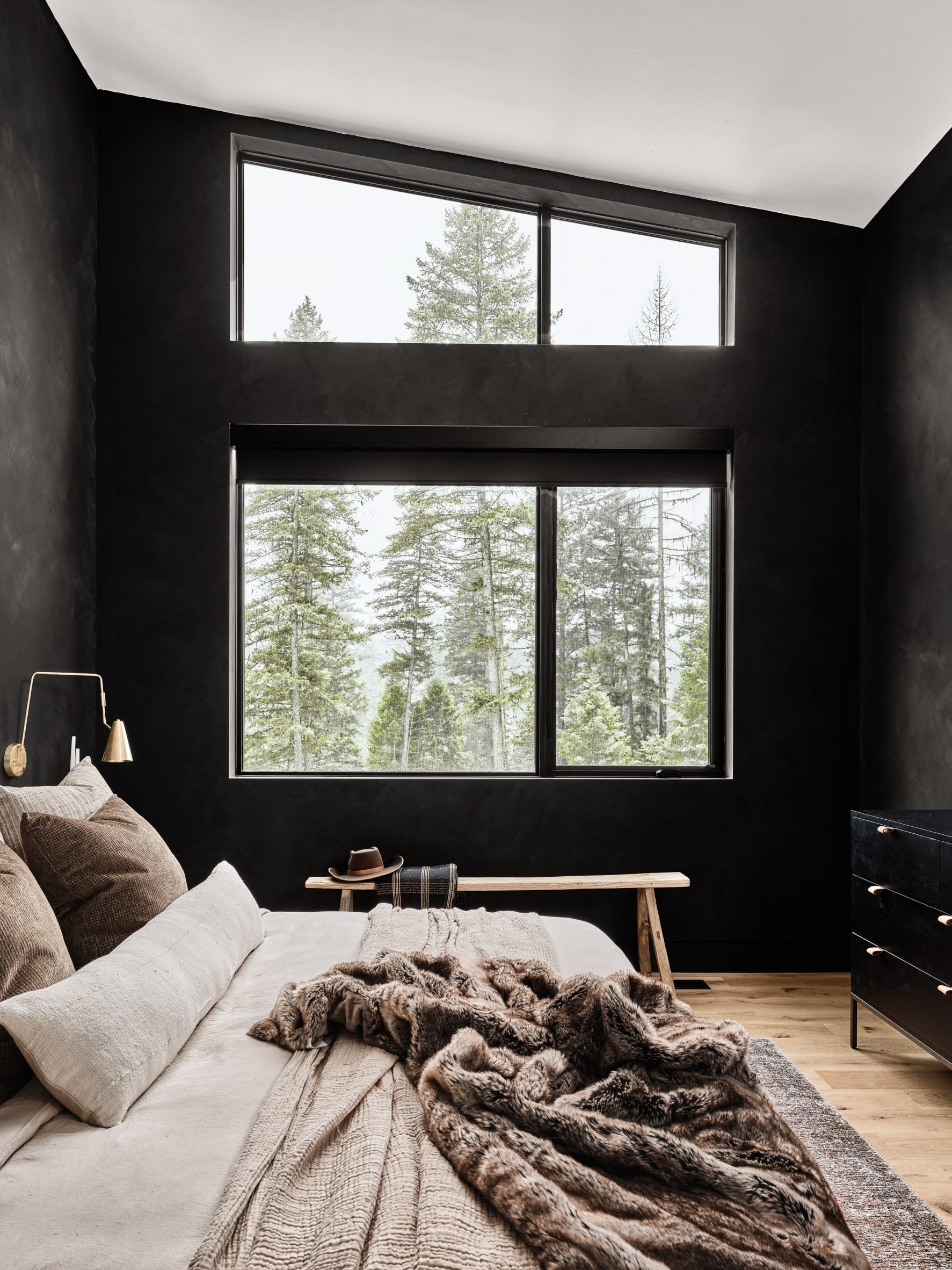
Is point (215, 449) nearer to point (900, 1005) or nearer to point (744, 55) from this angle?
point (744, 55)

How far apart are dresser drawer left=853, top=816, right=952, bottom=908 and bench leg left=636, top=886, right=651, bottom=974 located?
87 cm

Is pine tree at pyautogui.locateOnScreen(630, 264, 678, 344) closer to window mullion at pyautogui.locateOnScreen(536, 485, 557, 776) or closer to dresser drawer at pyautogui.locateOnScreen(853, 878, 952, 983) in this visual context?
window mullion at pyautogui.locateOnScreen(536, 485, 557, 776)

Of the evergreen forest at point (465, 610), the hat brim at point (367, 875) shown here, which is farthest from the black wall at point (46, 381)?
the hat brim at point (367, 875)

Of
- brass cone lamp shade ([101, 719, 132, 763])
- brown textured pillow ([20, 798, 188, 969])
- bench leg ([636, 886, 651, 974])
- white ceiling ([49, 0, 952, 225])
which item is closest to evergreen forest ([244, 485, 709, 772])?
bench leg ([636, 886, 651, 974])

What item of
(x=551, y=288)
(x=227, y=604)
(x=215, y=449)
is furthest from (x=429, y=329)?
(x=227, y=604)

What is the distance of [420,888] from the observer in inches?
129

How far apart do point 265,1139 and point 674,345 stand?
3413mm

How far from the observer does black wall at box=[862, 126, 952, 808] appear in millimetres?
3168

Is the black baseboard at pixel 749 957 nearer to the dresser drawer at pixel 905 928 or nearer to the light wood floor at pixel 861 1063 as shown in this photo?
the light wood floor at pixel 861 1063

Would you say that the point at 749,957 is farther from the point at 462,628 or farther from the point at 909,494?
the point at 909,494

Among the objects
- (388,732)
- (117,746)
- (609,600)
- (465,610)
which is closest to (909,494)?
(609,600)

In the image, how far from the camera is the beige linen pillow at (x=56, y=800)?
74.7 inches

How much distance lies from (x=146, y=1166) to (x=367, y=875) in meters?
2.16

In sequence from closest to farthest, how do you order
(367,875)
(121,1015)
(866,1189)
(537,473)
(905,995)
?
1. (121,1015)
2. (866,1189)
3. (905,995)
4. (367,875)
5. (537,473)
